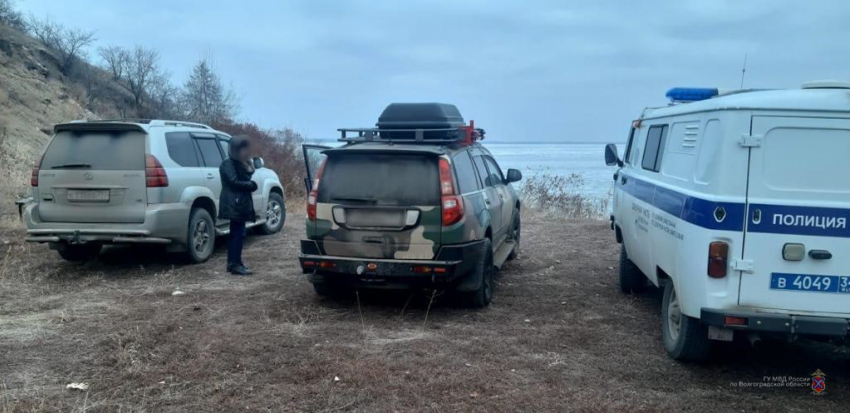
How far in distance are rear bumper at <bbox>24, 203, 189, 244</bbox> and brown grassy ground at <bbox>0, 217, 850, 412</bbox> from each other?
19.9 inches

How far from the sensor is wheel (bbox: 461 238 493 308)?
6426 millimetres

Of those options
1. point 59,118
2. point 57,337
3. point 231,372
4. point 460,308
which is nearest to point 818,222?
point 460,308

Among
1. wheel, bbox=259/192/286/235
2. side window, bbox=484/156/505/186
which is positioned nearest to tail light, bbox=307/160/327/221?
side window, bbox=484/156/505/186

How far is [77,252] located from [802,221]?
8.30 m

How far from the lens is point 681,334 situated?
4.96 meters

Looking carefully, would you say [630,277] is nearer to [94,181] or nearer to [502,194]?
[502,194]

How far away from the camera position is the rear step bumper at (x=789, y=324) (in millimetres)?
4188

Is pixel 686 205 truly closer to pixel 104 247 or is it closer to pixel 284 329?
pixel 284 329

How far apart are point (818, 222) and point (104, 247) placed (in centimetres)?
904

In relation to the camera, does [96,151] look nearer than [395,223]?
No

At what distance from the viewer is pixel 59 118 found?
73.3ft

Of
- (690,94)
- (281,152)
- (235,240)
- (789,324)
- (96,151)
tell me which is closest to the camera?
(789,324)

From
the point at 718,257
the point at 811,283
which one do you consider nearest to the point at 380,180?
the point at 718,257

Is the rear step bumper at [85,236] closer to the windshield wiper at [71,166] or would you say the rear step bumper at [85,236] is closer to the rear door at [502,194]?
the windshield wiper at [71,166]
